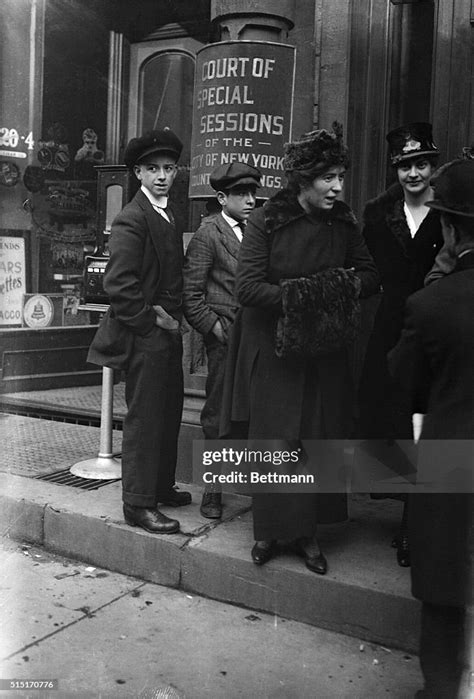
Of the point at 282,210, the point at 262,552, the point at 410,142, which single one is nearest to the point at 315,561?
the point at 262,552

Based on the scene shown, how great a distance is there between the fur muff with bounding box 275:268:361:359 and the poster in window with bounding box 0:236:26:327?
4701 mm

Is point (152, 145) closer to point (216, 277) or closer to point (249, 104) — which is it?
point (249, 104)

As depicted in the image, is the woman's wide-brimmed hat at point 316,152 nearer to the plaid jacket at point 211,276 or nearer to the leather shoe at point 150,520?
the plaid jacket at point 211,276

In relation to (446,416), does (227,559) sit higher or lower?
lower

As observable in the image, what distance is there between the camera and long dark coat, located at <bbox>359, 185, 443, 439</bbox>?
147 inches

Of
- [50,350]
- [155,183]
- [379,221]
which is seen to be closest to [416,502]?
[379,221]

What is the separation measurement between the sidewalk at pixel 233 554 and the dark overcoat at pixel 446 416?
2.88 feet

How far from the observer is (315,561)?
3.65 m

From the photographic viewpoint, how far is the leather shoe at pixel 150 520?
4.11 metres

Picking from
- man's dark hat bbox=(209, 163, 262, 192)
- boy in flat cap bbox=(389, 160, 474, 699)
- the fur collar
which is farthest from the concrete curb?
man's dark hat bbox=(209, 163, 262, 192)

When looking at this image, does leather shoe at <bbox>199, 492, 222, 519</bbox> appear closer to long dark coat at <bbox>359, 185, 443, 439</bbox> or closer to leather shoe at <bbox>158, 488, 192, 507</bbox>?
leather shoe at <bbox>158, 488, 192, 507</bbox>

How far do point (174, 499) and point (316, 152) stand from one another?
2.18 metres

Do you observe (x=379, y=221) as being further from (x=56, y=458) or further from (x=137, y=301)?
(x=56, y=458)

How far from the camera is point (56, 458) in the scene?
220 inches
